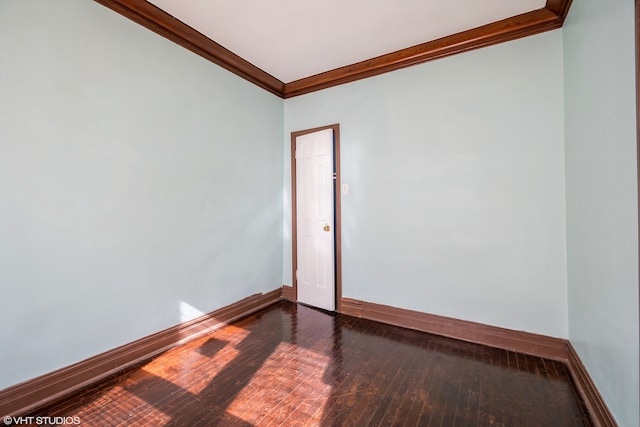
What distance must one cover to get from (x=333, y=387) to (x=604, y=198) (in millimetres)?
2086

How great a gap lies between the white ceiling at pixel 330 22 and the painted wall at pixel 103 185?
1.35 feet

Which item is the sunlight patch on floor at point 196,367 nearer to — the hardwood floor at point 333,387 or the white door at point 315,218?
the hardwood floor at point 333,387

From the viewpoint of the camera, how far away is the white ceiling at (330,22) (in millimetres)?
2338

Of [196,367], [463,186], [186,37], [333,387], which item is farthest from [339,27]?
[196,367]

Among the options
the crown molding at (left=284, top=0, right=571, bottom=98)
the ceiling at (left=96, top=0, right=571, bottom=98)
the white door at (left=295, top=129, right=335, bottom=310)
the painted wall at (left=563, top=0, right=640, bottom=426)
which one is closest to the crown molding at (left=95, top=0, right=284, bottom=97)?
the ceiling at (left=96, top=0, right=571, bottom=98)

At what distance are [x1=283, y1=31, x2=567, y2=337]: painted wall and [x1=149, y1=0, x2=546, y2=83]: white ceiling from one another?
320mm

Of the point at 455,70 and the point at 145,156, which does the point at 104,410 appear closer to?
the point at 145,156

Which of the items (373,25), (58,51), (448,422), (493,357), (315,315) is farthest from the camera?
(315,315)

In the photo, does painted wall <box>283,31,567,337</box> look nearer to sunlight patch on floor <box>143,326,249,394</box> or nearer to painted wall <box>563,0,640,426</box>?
painted wall <box>563,0,640,426</box>

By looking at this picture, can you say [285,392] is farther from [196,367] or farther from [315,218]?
[315,218]

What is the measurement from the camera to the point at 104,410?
5.88 feet

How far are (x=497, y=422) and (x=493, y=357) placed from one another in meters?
0.83

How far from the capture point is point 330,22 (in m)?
2.56

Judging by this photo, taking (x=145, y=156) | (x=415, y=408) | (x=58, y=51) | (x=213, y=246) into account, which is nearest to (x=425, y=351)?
(x=415, y=408)
